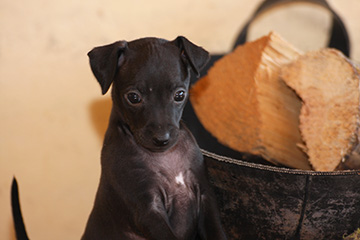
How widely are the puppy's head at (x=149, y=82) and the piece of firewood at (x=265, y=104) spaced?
0.58 m

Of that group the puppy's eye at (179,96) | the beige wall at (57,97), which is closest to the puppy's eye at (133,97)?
the puppy's eye at (179,96)

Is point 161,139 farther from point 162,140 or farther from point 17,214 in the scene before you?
point 17,214

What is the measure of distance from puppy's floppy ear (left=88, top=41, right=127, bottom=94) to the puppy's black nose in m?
0.20

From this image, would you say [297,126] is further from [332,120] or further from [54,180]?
[54,180]

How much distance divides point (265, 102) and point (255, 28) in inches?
43.0

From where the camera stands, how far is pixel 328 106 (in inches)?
67.4

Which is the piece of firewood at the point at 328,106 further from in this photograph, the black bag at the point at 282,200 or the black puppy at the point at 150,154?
the black puppy at the point at 150,154

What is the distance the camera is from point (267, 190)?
4.94 feet

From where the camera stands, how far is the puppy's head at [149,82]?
4.20ft

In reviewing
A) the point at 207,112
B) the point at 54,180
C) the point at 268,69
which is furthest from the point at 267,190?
the point at 54,180

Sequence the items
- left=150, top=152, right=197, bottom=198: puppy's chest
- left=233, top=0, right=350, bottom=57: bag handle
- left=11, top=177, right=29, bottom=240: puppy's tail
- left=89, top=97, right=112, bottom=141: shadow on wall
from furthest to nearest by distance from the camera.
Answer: left=233, top=0, right=350, bottom=57: bag handle
left=89, top=97, right=112, bottom=141: shadow on wall
left=11, top=177, right=29, bottom=240: puppy's tail
left=150, top=152, right=197, bottom=198: puppy's chest

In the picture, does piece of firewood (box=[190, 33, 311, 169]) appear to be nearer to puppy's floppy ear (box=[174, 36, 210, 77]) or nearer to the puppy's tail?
puppy's floppy ear (box=[174, 36, 210, 77])

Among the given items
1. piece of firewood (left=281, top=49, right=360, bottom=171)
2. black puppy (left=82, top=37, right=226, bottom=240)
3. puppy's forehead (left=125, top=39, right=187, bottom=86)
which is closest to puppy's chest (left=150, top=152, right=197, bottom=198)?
black puppy (left=82, top=37, right=226, bottom=240)

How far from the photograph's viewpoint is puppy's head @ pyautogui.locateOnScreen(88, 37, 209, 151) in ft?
4.20
